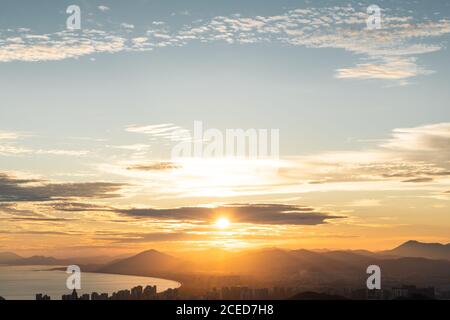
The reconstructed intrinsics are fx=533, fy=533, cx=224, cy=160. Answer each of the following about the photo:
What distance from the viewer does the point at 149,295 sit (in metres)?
140

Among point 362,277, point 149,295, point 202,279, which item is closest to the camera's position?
point 149,295

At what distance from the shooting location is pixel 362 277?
192875 mm
